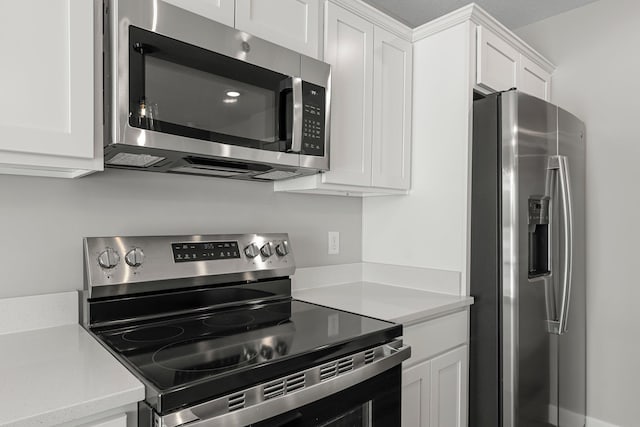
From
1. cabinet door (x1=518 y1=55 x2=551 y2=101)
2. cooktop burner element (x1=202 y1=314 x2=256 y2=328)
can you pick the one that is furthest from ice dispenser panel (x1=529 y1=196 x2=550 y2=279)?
cooktop burner element (x1=202 y1=314 x2=256 y2=328)

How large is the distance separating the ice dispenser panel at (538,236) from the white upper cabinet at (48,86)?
5.86ft

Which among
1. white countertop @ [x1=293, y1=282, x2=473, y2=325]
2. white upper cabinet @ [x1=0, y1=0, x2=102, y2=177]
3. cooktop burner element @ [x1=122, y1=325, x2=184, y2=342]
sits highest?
white upper cabinet @ [x1=0, y1=0, x2=102, y2=177]

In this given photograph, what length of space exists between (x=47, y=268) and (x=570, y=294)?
2292 mm

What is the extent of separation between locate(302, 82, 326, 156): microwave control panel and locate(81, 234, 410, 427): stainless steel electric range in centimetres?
42

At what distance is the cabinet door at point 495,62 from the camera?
197cm

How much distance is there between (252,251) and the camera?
1.67 metres

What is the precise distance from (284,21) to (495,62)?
1.14 metres

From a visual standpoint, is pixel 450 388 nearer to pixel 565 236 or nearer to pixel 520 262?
pixel 520 262

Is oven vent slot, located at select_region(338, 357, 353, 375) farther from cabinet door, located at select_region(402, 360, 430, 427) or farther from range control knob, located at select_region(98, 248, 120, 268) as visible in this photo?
range control knob, located at select_region(98, 248, 120, 268)

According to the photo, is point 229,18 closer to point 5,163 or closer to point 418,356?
point 5,163

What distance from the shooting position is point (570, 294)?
2.10 meters

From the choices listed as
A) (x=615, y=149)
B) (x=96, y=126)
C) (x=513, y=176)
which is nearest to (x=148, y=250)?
(x=96, y=126)

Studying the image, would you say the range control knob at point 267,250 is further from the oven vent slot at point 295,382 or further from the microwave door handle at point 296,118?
the oven vent slot at point 295,382

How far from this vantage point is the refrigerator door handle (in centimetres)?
197
